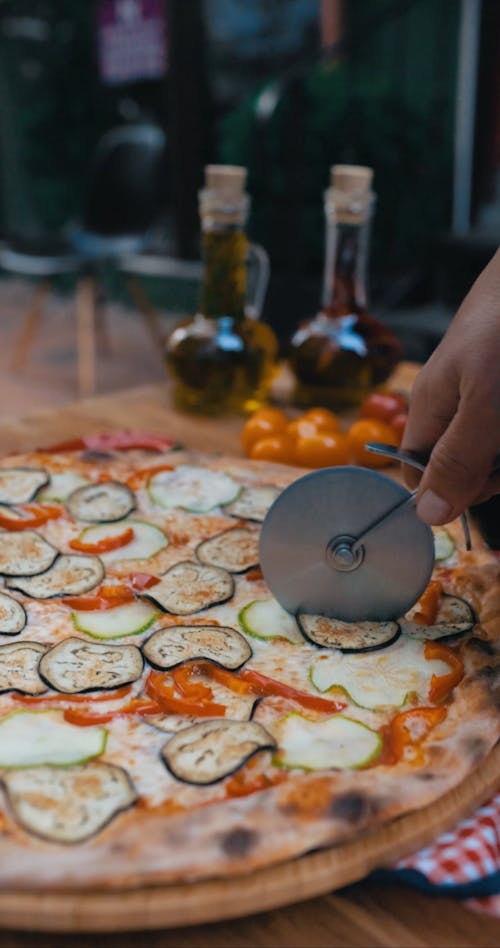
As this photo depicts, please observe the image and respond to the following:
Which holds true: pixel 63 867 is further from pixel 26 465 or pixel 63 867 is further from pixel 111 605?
pixel 26 465

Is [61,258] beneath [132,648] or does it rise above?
beneath

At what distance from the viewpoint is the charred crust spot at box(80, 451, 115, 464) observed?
7.30ft

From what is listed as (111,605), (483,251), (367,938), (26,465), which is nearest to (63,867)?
(367,938)

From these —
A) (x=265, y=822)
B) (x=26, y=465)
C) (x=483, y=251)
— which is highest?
(x=265, y=822)

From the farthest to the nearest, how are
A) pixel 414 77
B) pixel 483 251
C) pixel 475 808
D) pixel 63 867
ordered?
pixel 414 77 → pixel 483 251 → pixel 475 808 → pixel 63 867

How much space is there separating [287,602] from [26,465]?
2.74 feet

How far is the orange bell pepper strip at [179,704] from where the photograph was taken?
1.36 metres

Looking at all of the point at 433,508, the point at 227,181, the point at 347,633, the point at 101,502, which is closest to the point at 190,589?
the point at 347,633

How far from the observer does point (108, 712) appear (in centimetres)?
136

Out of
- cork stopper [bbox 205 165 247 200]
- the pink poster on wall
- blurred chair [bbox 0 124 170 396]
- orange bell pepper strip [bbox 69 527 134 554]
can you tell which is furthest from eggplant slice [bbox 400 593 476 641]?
the pink poster on wall

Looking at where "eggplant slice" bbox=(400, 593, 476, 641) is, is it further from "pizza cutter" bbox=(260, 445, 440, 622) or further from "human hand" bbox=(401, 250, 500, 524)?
"human hand" bbox=(401, 250, 500, 524)

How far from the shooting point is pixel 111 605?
1650 millimetres

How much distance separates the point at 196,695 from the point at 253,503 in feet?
2.30

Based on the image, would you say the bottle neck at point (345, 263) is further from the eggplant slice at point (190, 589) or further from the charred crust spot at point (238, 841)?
the charred crust spot at point (238, 841)
